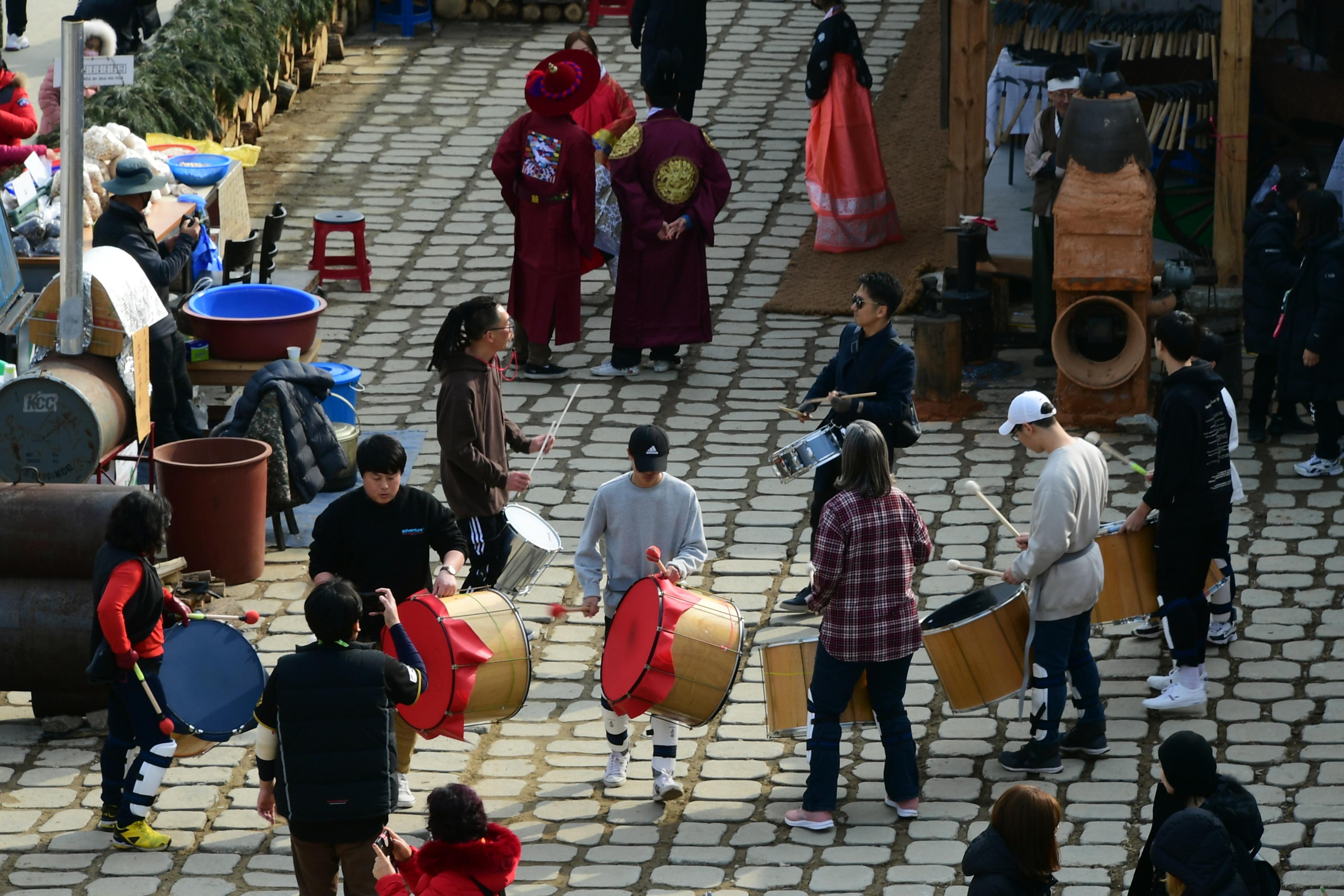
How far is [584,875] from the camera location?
21.8ft

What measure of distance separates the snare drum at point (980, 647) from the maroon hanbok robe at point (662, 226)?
4.83 m

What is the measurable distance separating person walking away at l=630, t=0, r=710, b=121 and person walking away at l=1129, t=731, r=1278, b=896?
31.7ft

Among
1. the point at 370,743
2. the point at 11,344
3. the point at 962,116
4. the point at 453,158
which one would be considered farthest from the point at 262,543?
the point at 453,158

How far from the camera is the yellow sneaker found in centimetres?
682

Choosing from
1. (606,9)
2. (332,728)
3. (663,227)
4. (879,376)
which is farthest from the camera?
(606,9)

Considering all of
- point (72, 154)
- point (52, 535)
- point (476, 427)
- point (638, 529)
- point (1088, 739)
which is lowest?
point (1088, 739)

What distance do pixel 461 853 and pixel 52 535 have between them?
3.59 meters

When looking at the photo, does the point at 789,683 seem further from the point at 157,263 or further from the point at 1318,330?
the point at 157,263

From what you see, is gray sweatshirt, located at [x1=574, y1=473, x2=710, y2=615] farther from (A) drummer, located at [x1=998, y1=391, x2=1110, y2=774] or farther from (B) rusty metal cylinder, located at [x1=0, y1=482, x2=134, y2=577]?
(B) rusty metal cylinder, located at [x1=0, y1=482, x2=134, y2=577]

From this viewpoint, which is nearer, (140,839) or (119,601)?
(119,601)

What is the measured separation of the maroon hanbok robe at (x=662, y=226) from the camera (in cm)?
1134

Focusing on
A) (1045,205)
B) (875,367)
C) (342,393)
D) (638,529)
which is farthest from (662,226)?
(638,529)

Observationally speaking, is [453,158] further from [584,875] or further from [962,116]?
[584,875]

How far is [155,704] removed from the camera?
6.82m
